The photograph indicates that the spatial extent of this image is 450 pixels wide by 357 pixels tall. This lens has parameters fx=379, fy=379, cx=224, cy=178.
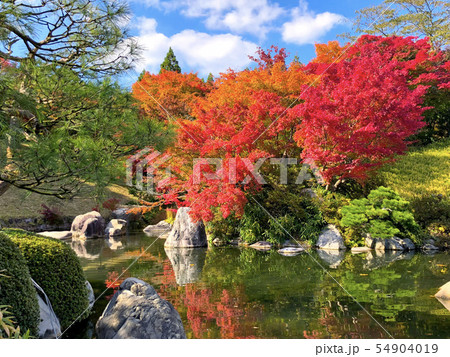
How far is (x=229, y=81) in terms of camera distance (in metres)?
12.0

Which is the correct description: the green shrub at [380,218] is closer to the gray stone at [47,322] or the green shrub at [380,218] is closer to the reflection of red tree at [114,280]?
the reflection of red tree at [114,280]

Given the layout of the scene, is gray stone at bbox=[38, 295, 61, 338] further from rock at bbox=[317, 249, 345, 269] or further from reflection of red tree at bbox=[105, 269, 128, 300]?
rock at bbox=[317, 249, 345, 269]

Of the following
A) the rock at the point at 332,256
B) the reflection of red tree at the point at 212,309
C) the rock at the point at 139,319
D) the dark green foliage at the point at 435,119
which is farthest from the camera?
the dark green foliage at the point at 435,119

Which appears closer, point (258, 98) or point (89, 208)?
point (258, 98)

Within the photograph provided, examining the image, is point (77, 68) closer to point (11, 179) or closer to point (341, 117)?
point (11, 179)

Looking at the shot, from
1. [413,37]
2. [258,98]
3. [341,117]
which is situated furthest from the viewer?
[413,37]

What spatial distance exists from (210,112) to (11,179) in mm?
6276

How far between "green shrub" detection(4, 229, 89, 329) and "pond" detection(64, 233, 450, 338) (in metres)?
0.23

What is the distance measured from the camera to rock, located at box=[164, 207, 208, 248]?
10117mm

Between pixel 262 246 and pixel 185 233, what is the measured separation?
208 centimetres

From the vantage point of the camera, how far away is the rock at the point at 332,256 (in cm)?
752

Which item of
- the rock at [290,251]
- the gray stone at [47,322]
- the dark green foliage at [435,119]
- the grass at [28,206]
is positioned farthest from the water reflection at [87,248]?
the dark green foliage at [435,119]

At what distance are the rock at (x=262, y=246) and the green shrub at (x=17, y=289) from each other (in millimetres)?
6762

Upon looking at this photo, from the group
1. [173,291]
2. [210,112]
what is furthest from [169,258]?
[210,112]
